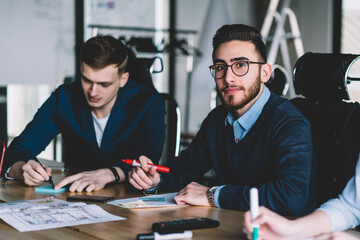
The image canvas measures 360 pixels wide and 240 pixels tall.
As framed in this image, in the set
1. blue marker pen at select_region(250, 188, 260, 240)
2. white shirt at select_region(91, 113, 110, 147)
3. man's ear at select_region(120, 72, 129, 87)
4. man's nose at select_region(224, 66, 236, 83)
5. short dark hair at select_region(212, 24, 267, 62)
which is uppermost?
short dark hair at select_region(212, 24, 267, 62)

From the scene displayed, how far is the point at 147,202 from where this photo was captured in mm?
1735

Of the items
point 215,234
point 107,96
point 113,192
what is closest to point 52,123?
point 107,96

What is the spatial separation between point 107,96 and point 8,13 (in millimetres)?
2448

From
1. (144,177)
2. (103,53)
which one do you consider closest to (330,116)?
(144,177)

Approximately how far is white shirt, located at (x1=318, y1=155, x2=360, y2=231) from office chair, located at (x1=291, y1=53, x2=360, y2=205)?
293 mm

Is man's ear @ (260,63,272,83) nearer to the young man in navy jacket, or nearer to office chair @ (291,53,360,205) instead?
office chair @ (291,53,360,205)

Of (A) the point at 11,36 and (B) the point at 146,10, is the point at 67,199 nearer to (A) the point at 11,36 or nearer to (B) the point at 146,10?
(A) the point at 11,36

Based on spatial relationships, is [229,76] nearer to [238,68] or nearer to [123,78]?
[238,68]

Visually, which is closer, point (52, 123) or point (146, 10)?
point (52, 123)

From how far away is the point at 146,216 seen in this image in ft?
5.09

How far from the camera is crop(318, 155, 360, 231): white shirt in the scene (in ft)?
4.73

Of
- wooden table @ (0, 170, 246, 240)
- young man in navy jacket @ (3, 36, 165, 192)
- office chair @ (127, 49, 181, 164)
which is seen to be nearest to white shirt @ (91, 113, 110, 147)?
young man in navy jacket @ (3, 36, 165, 192)

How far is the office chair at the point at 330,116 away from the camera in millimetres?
1834

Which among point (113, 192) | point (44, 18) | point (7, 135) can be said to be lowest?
point (7, 135)
